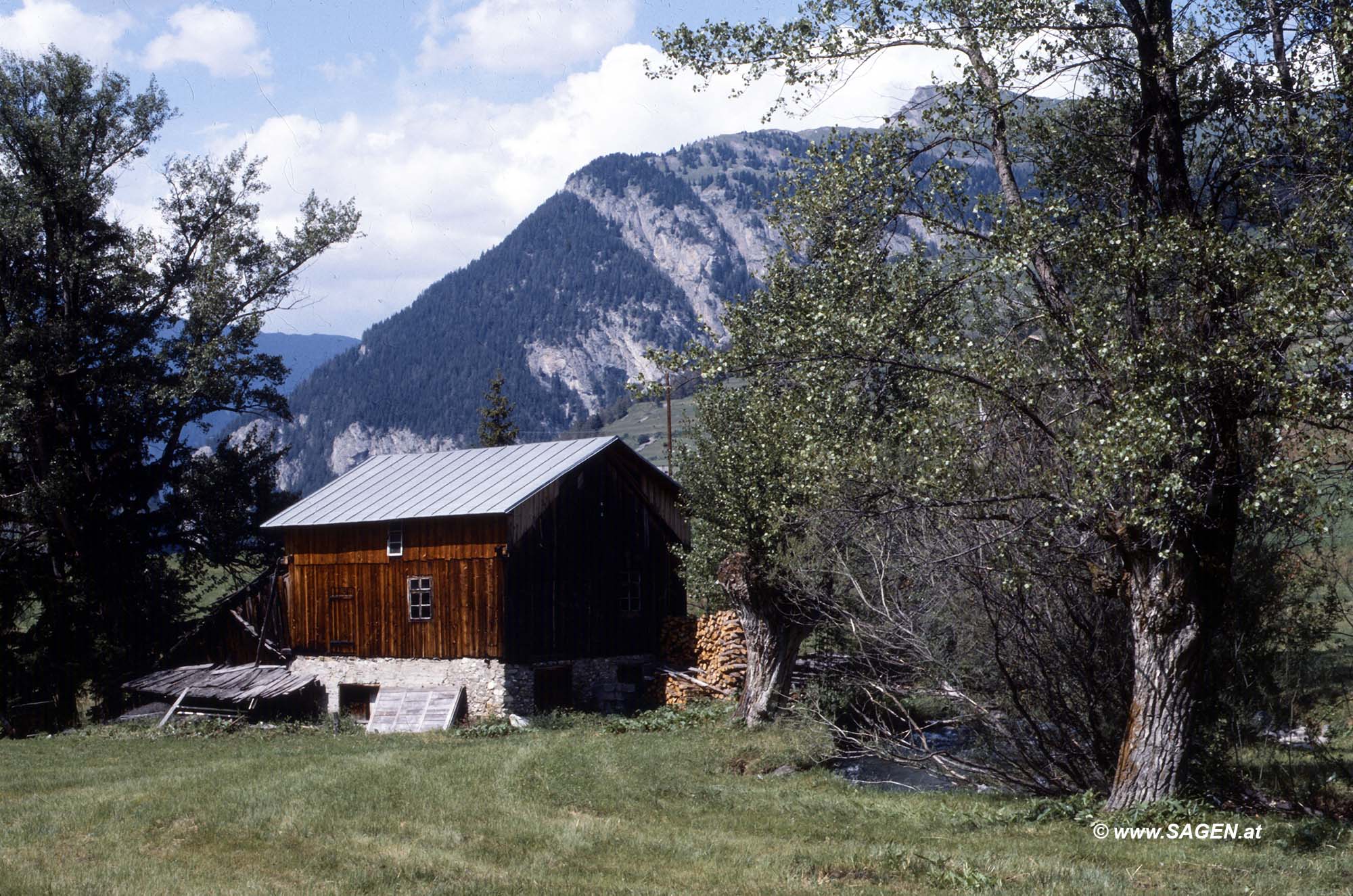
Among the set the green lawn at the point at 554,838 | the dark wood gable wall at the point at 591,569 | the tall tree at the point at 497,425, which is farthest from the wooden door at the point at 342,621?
the tall tree at the point at 497,425

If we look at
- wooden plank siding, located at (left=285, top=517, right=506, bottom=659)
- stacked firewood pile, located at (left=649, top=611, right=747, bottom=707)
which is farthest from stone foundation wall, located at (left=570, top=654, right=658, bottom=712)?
wooden plank siding, located at (left=285, top=517, right=506, bottom=659)

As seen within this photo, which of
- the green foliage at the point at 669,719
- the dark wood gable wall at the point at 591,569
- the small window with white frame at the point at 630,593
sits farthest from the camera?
the small window with white frame at the point at 630,593

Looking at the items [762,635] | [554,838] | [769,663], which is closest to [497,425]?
[762,635]

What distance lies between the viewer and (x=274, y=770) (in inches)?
824

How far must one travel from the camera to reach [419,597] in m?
34.2

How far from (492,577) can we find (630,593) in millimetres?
5685

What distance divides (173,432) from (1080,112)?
32454mm

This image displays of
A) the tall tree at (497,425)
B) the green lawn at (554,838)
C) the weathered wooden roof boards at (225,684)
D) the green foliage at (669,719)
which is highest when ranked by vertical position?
the tall tree at (497,425)

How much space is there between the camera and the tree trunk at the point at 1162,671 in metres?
14.3

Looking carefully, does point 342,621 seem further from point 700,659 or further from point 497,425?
point 497,425

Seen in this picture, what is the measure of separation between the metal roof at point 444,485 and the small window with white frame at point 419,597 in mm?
1844

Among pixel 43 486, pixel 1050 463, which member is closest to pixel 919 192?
pixel 1050 463

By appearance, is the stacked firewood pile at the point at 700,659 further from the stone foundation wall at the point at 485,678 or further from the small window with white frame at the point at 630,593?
the small window with white frame at the point at 630,593

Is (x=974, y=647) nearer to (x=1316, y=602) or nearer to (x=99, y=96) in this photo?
(x=1316, y=602)
